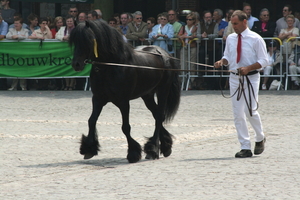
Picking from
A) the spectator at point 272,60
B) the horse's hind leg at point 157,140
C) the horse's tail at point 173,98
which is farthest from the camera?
the spectator at point 272,60

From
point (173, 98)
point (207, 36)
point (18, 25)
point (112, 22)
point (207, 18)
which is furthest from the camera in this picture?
point (18, 25)

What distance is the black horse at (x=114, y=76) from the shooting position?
26.8 feet

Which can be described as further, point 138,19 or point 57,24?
point 57,24

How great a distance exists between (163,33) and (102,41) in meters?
10.3

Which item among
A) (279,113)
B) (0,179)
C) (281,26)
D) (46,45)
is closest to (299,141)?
(279,113)

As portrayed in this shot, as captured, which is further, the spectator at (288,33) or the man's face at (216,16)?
the man's face at (216,16)

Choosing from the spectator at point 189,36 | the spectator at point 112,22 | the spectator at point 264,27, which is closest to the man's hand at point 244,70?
the spectator at point 264,27

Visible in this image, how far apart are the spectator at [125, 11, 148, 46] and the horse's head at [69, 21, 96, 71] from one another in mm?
10382

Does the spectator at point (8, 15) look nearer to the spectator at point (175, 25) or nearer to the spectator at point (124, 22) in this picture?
the spectator at point (124, 22)

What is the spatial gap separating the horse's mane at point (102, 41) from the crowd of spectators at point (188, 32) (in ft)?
30.4

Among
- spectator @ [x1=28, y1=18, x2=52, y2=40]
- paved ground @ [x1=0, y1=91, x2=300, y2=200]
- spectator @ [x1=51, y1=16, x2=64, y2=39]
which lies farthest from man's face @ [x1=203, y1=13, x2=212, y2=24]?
spectator @ [x1=28, y1=18, x2=52, y2=40]

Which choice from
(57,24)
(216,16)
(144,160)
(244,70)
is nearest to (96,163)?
(144,160)

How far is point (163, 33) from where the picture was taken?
18.4 meters

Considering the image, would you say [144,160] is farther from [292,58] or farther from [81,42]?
[292,58]
